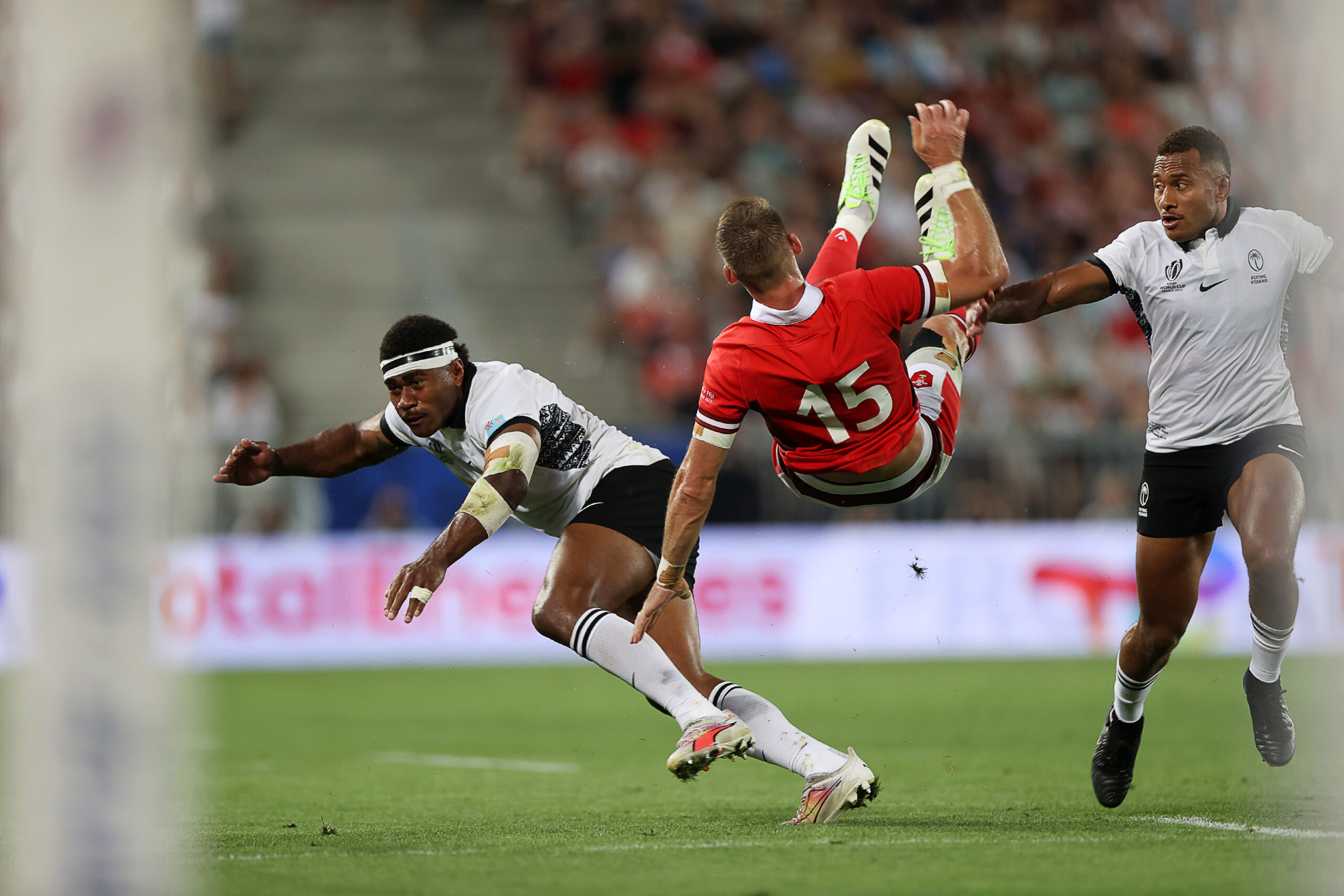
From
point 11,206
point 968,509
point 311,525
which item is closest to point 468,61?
point 311,525

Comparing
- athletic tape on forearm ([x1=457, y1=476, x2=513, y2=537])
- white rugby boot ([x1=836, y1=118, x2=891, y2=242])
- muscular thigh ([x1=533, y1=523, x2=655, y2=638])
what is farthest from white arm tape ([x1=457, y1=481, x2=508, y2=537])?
white rugby boot ([x1=836, y1=118, x2=891, y2=242])

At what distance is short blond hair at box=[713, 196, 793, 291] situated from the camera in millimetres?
5941

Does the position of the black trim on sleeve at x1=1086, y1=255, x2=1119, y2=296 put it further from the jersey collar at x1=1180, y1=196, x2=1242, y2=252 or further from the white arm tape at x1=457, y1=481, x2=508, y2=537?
the white arm tape at x1=457, y1=481, x2=508, y2=537

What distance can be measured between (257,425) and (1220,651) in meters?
9.59

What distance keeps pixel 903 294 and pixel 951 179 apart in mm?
600

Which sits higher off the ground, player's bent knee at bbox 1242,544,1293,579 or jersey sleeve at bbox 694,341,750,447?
jersey sleeve at bbox 694,341,750,447

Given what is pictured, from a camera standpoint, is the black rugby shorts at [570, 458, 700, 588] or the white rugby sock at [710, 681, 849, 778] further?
the black rugby shorts at [570, 458, 700, 588]

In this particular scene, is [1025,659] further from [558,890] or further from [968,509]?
[558,890]

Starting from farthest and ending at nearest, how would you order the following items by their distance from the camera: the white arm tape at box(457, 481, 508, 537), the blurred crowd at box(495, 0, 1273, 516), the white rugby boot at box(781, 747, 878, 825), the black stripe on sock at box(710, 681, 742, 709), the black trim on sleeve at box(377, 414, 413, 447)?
the blurred crowd at box(495, 0, 1273, 516)
the black trim on sleeve at box(377, 414, 413, 447)
the black stripe on sock at box(710, 681, 742, 709)
the white rugby boot at box(781, 747, 878, 825)
the white arm tape at box(457, 481, 508, 537)

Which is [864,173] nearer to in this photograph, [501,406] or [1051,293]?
[1051,293]

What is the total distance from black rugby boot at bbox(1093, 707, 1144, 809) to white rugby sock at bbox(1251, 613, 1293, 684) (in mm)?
525

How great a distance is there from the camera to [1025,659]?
14.8m

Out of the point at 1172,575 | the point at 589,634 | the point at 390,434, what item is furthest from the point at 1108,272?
the point at 390,434

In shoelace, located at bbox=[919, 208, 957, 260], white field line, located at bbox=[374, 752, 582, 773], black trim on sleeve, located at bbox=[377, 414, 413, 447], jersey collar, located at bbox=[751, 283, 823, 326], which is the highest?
shoelace, located at bbox=[919, 208, 957, 260]
